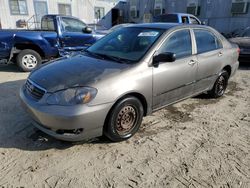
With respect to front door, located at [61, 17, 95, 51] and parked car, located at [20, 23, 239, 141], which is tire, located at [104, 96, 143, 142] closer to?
parked car, located at [20, 23, 239, 141]

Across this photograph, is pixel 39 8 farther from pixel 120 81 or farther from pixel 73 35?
pixel 120 81

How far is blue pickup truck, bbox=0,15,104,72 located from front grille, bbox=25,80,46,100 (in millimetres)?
4086

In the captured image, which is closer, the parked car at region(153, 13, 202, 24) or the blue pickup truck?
the blue pickup truck

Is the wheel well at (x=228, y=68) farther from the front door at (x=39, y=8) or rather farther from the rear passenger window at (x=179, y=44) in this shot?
the front door at (x=39, y=8)

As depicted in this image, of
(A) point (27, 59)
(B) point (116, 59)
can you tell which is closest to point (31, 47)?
(A) point (27, 59)

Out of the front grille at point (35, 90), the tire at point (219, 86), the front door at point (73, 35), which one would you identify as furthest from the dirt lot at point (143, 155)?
the front door at point (73, 35)

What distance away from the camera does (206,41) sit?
426 centimetres

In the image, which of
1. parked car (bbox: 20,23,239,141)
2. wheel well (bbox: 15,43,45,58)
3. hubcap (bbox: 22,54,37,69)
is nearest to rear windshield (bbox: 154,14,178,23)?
parked car (bbox: 20,23,239,141)

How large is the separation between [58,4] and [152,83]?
63.6 ft

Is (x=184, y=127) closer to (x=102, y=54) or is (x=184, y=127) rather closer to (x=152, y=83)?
(x=152, y=83)

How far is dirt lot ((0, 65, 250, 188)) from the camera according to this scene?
244cm

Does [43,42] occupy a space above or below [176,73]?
above

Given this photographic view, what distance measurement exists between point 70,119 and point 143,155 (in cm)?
107

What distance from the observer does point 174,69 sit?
3.50 meters
